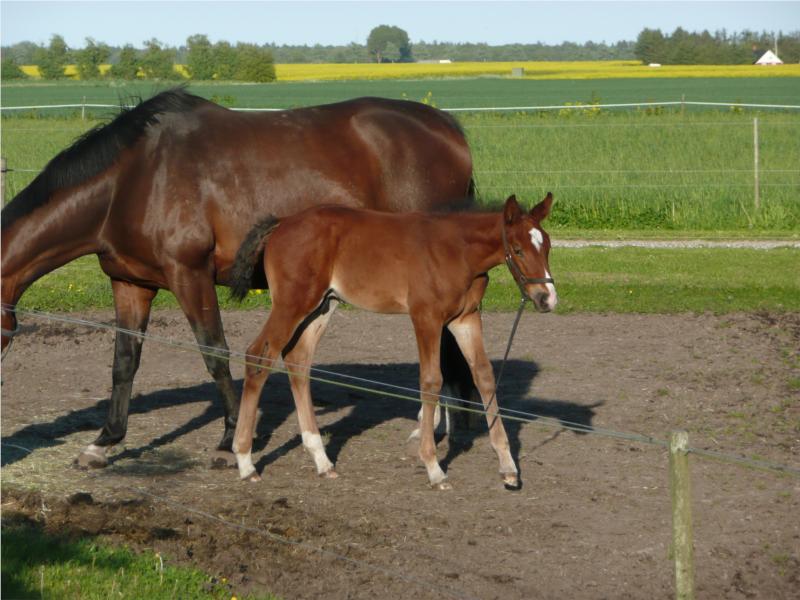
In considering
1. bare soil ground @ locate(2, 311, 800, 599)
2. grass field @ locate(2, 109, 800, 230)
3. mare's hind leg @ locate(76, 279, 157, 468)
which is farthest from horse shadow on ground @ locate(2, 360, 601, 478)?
grass field @ locate(2, 109, 800, 230)

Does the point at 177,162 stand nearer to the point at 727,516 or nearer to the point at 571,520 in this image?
the point at 571,520

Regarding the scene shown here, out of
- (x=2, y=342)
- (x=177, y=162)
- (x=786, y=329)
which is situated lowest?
(x=786, y=329)

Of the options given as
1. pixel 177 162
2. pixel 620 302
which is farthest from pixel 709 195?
pixel 177 162

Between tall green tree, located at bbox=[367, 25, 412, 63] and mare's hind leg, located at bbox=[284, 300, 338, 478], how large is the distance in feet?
275

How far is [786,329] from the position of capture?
11547 mm

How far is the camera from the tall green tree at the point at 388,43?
89875mm

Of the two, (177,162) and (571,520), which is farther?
(177,162)

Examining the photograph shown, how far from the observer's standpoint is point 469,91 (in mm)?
55531

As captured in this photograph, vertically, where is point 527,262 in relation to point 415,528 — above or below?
above

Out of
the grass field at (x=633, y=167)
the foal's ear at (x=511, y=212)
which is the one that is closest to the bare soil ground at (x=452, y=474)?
the foal's ear at (x=511, y=212)

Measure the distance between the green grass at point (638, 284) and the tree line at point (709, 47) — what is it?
6292 centimetres

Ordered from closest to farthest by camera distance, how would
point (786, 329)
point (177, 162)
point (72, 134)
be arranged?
point (177, 162) → point (786, 329) → point (72, 134)

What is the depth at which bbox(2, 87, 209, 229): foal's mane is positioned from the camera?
778cm

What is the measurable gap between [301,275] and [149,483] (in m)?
1.60
